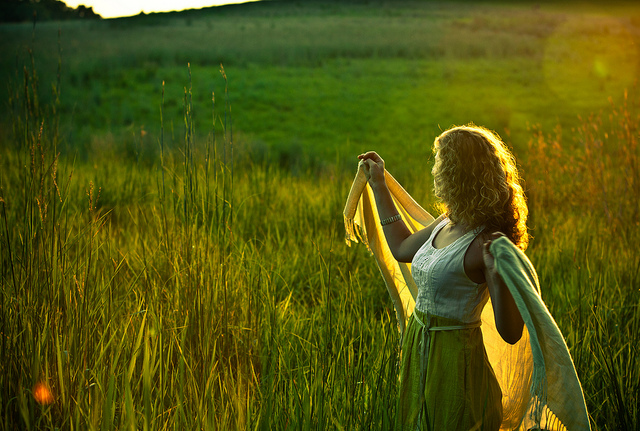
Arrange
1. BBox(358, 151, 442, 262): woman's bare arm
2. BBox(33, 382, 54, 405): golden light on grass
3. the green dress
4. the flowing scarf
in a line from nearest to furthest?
the flowing scarf < BBox(33, 382, 54, 405): golden light on grass < the green dress < BBox(358, 151, 442, 262): woman's bare arm

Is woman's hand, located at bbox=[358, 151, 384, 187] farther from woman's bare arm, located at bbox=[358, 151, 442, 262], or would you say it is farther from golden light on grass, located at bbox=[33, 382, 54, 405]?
golden light on grass, located at bbox=[33, 382, 54, 405]

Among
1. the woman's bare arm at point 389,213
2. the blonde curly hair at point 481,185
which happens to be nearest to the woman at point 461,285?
the blonde curly hair at point 481,185

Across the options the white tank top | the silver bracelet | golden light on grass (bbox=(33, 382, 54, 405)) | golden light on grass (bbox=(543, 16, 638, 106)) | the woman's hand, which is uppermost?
golden light on grass (bbox=(543, 16, 638, 106))

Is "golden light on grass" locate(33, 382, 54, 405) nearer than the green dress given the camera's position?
Yes

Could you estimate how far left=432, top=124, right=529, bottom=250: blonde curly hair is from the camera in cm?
150

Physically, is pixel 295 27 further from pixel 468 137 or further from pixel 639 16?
pixel 468 137

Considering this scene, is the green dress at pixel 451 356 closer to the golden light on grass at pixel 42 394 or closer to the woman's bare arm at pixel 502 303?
the woman's bare arm at pixel 502 303

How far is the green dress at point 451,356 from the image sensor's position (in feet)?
5.08

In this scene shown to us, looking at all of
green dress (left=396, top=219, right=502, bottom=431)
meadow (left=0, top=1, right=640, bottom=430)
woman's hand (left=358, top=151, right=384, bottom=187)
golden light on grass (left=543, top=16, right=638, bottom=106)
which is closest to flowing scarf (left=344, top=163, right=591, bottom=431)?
woman's hand (left=358, top=151, right=384, bottom=187)

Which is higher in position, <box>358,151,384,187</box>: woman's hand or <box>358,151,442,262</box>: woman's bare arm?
<box>358,151,384,187</box>: woman's hand

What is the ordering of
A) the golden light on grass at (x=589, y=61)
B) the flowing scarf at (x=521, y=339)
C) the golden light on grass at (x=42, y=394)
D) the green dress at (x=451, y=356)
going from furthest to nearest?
1. the golden light on grass at (x=589, y=61)
2. the green dress at (x=451, y=356)
3. the golden light on grass at (x=42, y=394)
4. the flowing scarf at (x=521, y=339)

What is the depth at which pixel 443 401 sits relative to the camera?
5.15 ft

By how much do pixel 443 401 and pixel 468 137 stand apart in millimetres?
942

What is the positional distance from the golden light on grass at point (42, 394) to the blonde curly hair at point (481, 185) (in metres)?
1.49
